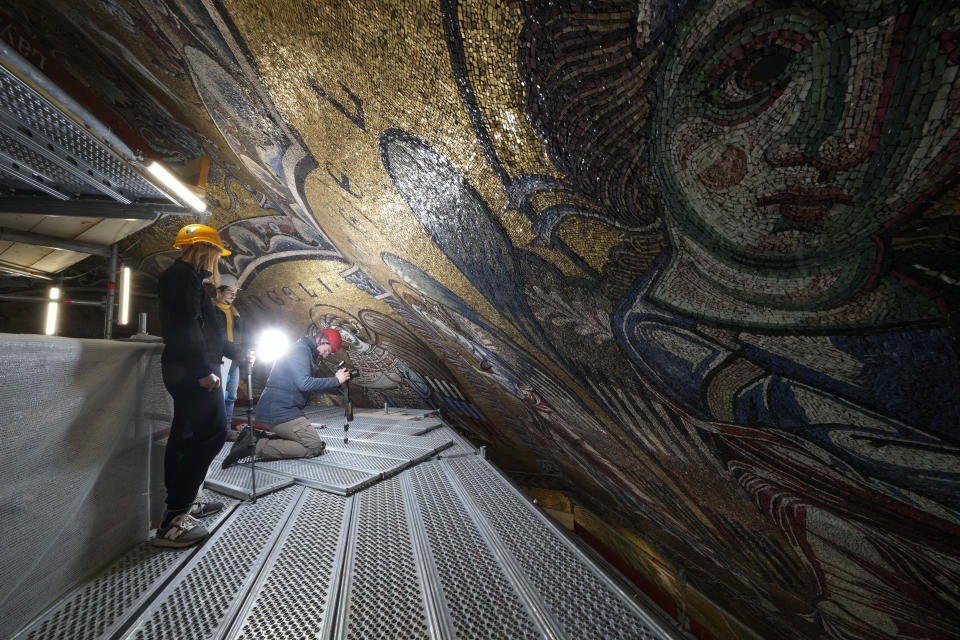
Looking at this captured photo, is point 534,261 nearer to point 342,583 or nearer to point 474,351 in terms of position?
point 342,583

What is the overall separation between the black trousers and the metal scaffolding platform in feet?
0.72

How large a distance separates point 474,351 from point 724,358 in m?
2.58

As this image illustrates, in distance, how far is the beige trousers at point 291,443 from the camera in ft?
8.16

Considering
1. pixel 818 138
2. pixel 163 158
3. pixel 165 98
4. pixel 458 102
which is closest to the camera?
pixel 818 138

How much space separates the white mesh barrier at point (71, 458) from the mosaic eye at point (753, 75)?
204cm

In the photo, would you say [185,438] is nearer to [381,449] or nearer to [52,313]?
[381,449]

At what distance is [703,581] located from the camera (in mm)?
3672

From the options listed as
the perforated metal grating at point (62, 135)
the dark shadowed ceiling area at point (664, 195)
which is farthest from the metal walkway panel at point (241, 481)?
the perforated metal grating at point (62, 135)

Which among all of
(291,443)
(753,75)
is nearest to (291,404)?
(291,443)

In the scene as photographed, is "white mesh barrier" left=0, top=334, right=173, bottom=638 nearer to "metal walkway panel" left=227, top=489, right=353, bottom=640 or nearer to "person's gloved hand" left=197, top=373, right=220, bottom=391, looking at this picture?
"person's gloved hand" left=197, top=373, right=220, bottom=391

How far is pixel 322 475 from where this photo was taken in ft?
6.88

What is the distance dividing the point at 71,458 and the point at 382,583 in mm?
1188

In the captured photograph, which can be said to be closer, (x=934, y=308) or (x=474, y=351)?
(x=934, y=308)

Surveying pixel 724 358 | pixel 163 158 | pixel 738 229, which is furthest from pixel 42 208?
pixel 724 358
